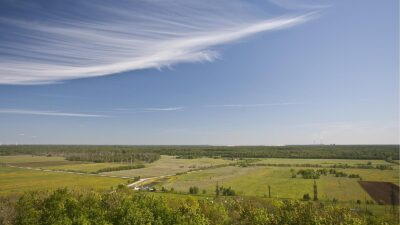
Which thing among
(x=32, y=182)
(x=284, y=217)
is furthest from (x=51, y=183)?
(x=284, y=217)

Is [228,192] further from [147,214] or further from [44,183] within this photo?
[44,183]

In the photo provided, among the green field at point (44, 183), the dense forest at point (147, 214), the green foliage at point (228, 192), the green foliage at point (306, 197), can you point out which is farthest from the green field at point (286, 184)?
the dense forest at point (147, 214)

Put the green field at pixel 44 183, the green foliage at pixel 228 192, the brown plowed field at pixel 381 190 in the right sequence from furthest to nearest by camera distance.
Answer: the green field at pixel 44 183, the green foliage at pixel 228 192, the brown plowed field at pixel 381 190

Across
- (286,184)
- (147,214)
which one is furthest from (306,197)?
(147,214)

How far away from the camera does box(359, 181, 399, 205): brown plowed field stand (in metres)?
75.8

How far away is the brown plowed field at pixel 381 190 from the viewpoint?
75.8 m

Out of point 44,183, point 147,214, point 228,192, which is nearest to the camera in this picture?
point 147,214

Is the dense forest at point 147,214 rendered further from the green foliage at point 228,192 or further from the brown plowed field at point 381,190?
the brown plowed field at point 381,190

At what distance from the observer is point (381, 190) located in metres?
85.5

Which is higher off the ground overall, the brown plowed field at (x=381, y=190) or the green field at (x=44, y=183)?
the green field at (x=44, y=183)

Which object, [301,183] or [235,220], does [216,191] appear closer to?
[301,183]

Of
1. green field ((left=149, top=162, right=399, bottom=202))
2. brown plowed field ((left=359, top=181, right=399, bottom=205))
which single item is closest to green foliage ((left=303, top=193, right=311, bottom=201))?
green field ((left=149, top=162, right=399, bottom=202))

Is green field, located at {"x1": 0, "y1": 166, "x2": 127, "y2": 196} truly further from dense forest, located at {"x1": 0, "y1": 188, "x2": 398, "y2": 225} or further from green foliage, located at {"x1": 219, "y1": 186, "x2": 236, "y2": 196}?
dense forest, located at {"x1": 0, "y1": 188, "x2": 398, "y2": 225}

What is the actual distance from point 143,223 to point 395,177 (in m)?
96.7
